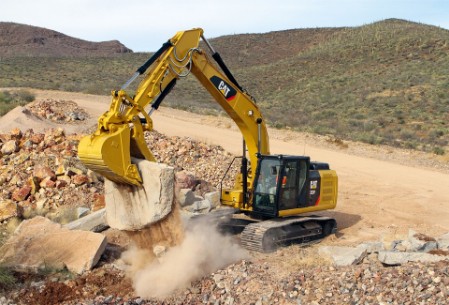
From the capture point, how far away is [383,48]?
64812 mm

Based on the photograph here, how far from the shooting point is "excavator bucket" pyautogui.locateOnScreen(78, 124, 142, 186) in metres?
8.65

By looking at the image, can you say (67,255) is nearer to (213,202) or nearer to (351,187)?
(213,202)

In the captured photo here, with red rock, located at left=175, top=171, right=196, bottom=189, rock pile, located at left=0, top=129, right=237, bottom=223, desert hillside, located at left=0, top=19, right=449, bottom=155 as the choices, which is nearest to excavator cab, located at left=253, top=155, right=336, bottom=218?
red rock, located at left=175, top=171, right=196, bottom=189

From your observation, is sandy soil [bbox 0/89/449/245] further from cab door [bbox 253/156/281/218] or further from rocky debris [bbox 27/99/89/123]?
cab door [bbox 253/156/281/218]

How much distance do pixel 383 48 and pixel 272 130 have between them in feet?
128

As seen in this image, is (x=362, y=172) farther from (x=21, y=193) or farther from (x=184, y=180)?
(x=21, y=193)

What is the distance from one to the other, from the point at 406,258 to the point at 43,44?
106629 millimetres

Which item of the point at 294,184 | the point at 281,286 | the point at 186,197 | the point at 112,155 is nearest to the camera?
the point at 112,155

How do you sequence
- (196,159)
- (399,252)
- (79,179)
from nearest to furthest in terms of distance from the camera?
(399,252)
(79,179)
(196,159)

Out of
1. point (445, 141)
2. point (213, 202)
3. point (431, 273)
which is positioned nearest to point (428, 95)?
point (445, 141)

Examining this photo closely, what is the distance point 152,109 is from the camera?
995 centimetres

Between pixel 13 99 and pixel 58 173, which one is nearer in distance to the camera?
pixel 58 173

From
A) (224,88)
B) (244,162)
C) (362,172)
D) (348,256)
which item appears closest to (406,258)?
(348,256)

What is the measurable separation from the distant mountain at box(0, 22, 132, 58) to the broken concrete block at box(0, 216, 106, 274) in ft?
303
